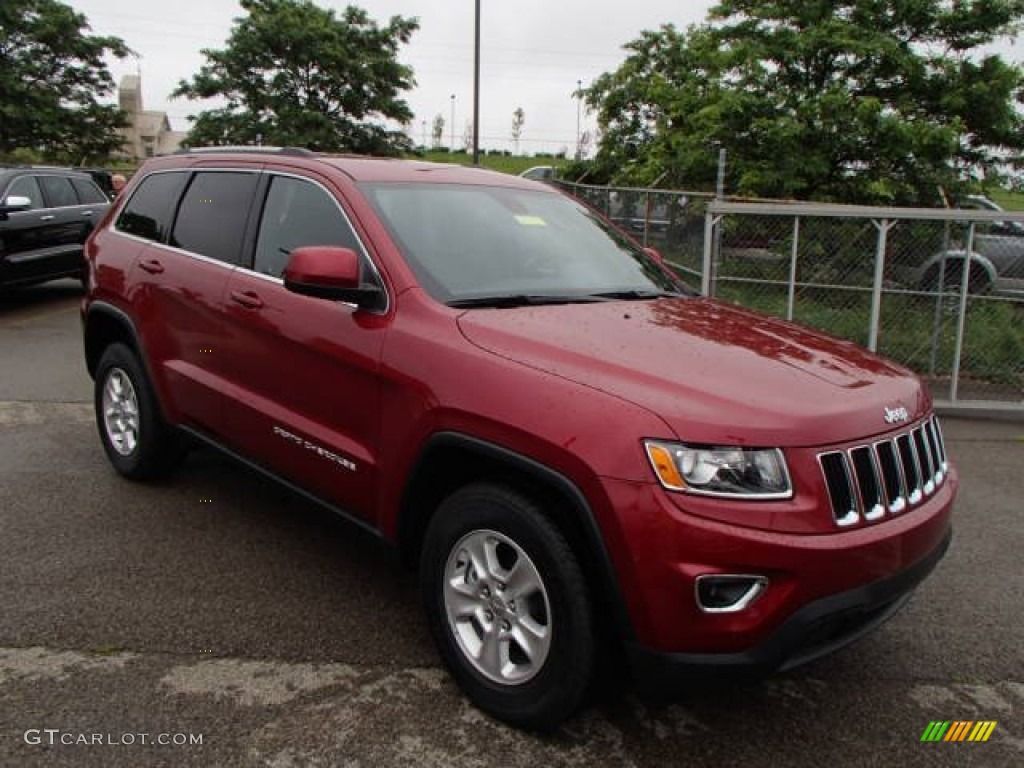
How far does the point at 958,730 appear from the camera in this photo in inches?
112

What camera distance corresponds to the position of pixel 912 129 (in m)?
10.3

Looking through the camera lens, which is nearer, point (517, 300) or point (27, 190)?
point (517, 300)

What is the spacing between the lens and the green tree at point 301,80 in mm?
25688

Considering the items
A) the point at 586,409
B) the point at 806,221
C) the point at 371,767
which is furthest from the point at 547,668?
the point at 806,221

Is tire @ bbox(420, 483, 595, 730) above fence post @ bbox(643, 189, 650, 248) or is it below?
below

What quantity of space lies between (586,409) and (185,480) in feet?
10.9

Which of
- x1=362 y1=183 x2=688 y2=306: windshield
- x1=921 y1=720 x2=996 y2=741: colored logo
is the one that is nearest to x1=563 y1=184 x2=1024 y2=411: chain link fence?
x1=362 y1=183 x2=688 y2=306: windshield

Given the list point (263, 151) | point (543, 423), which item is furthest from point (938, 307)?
point (543, 423)

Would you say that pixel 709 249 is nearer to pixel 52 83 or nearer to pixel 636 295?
pixel 636 295

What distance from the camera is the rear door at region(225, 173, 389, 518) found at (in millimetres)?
3188

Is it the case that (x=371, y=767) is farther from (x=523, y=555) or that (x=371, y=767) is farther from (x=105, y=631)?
(x=105, y=631)

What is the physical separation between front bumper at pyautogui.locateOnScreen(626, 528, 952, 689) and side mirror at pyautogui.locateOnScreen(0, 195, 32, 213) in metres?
10.1

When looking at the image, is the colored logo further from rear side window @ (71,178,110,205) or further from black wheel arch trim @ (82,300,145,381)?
rear side window @ (71,178,110,205)

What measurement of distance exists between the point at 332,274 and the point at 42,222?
966cm
